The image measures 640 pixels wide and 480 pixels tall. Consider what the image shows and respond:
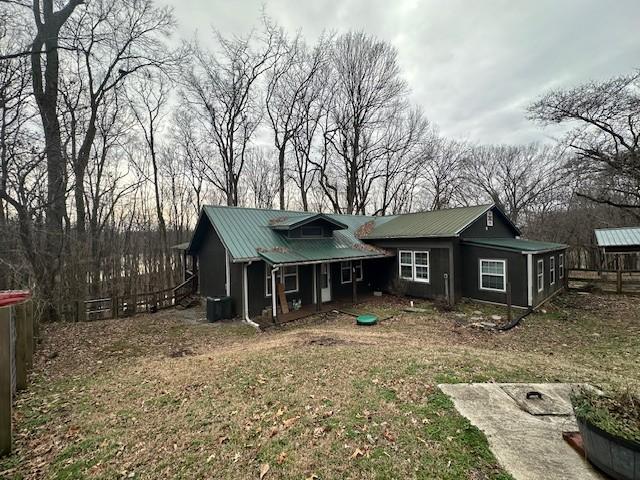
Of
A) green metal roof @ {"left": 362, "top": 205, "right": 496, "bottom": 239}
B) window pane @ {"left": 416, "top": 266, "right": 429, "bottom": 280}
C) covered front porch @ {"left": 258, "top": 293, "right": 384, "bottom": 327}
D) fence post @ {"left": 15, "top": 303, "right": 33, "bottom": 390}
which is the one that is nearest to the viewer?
fence post @ {"left": 15, "top": 303, "right": 33, "bottom": 390}

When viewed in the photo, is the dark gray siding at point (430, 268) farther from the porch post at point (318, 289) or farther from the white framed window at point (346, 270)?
the porch post at point (318, 289)

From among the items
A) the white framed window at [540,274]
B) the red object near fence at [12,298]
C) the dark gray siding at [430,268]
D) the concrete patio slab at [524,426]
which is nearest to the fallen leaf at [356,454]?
the concrete patio slab at [524,426]

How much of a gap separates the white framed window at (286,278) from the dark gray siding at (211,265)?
83.0 inches

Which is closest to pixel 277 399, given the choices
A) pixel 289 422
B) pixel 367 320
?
pixel 289 422

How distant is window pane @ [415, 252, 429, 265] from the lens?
1411 cm

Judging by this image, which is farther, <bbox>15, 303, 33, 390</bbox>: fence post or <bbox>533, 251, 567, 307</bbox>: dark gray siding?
<bbox>533, 251, 567, 307</bbox>: dark gray siding

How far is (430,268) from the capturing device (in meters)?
13.9

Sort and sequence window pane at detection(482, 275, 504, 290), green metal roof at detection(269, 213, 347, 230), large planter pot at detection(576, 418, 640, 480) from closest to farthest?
large planter pot at detection(576, 418, 640, 480) → window pane at detection(482, 275, 504, 290) → green metal roof at detection(269, 213, 347, 230)

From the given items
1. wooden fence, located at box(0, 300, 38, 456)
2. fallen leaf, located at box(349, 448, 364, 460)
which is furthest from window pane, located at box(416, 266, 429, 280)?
wooden fence, located at box(0, 300, 38, 456)

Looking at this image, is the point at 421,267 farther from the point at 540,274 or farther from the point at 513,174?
the point at 513,174

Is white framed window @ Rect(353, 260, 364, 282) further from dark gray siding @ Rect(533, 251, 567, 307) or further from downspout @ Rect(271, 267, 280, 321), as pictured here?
dark gray siding @ Rect(533, 251, 567, 307)

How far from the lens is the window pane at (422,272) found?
14086 mm

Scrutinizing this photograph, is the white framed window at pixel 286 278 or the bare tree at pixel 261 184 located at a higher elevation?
the bare tree at pixel 261 184

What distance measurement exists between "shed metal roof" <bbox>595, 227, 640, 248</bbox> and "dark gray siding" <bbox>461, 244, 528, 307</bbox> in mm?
7021
